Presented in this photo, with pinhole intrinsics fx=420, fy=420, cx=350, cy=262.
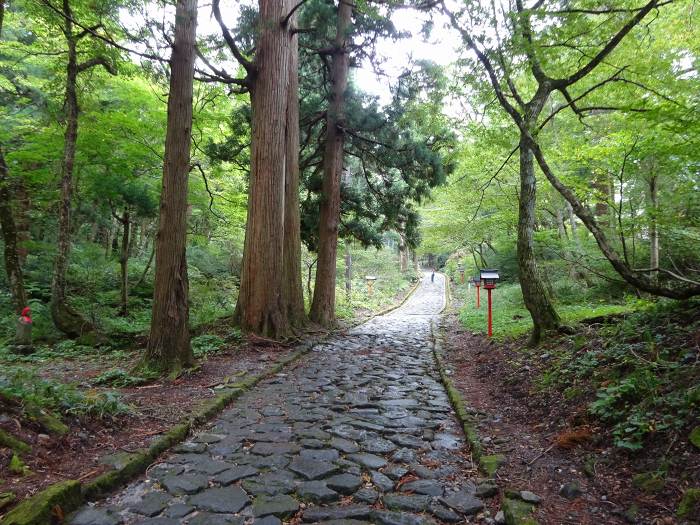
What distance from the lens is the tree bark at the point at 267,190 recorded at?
8.64 metres

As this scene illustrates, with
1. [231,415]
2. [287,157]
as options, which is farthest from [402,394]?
[287,157]

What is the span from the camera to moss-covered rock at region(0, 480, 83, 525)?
91.3 inches

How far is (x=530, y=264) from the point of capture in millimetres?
6953

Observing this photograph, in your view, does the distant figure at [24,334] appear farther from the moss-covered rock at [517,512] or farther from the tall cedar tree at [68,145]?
the moss-covered rock at [517,512]

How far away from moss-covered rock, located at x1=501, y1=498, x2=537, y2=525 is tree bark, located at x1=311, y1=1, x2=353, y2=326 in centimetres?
933

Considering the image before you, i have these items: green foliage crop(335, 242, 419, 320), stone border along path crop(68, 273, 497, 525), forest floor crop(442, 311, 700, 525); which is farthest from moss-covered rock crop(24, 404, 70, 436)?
green foliage crop(335, 242, 419, 320)

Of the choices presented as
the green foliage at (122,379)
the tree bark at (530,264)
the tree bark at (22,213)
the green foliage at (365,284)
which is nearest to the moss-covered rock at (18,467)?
the green foliage at (122,379)

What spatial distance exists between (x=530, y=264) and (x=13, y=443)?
22.3ft

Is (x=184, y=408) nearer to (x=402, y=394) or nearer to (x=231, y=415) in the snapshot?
(x=231, y=415)

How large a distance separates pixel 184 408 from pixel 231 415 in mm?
506

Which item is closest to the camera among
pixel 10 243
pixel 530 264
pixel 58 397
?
pixel 58 397

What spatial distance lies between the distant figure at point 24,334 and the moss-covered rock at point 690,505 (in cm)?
A: 1051

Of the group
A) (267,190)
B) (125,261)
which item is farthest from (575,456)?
(125,261)

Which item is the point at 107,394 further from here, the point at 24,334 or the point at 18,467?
the point at 24,334
